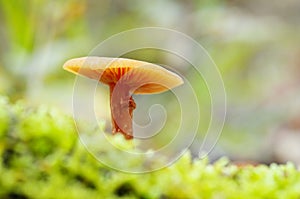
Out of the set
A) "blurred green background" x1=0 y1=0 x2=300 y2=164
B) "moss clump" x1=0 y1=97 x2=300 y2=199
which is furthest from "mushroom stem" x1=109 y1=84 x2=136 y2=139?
"blurred green background" x1=0 y1=0 x2=300 y2=164

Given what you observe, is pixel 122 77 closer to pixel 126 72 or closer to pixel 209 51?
pixel 126 72

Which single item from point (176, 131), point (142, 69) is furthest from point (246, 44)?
point (142, 69)

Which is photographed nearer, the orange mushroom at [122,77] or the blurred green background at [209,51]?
the orange mushroom at [122,77]

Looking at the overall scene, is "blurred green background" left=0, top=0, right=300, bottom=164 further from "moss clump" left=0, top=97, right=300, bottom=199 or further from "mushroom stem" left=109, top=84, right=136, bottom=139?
"moss clump" left=0, top=97, right=300, bottom=199

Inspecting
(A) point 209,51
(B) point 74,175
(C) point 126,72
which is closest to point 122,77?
(C) point 126,72

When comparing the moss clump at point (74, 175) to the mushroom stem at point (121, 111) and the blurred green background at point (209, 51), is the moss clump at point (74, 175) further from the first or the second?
the blurred green background at point (209, 51)

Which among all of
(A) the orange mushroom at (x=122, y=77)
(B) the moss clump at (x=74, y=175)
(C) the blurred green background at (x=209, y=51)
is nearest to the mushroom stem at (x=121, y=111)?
(A) the orange mushroom at (x=122, y=77)
